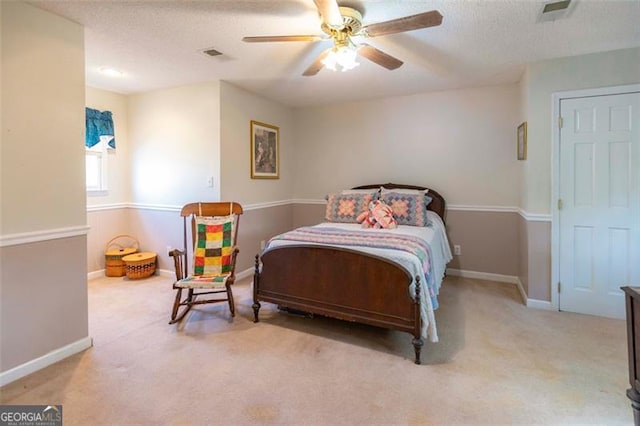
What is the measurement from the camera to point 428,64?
3174 mm

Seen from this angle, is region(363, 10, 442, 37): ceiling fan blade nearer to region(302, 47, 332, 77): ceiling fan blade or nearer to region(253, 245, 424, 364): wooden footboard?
region(302, 47, 332, 77): ceiling fan blade

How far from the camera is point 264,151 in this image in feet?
14.6

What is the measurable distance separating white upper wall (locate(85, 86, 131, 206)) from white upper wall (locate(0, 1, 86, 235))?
1914 millimetres

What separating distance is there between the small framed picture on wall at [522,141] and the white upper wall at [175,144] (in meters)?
3.19

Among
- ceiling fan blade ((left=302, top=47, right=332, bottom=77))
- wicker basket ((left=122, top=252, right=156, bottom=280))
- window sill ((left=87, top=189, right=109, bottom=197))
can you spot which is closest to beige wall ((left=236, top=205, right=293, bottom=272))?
wicker basket ((left=122, top=252, right=156, bottom=280))

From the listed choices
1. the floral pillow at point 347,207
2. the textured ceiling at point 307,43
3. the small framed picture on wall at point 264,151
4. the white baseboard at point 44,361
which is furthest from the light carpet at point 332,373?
the textured ceiling at point 307,43

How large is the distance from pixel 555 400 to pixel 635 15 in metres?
2.55

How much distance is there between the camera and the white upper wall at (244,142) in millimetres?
3754

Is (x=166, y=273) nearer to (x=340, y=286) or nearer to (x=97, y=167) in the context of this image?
(x=97, y=167)

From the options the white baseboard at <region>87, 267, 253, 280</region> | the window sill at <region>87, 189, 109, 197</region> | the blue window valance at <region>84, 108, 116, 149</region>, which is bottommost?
the white baseboard at <region>87, 267, 253, 280</region>

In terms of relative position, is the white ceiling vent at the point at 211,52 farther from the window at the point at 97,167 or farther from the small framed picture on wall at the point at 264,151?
the window at the point at 97,167

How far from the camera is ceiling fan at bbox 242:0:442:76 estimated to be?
1808 millimetres

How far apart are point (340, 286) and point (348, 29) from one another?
1.77m

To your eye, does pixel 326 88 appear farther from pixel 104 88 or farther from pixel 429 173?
pixel 104 88
